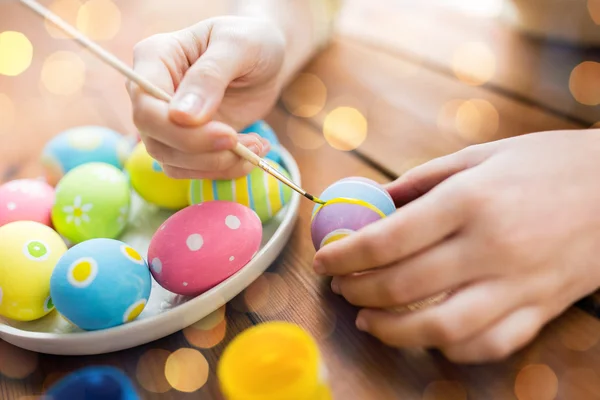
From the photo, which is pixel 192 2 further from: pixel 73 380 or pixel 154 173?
pixel 73 380

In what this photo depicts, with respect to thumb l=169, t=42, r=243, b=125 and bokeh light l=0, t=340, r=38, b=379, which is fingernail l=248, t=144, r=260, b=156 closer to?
thumb l=169, t=42, r=243, b=125

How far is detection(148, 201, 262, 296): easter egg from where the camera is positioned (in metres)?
0.58

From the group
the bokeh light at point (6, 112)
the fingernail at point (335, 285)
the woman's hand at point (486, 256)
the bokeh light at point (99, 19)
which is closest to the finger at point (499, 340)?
the woman's hand at point (486, 256)

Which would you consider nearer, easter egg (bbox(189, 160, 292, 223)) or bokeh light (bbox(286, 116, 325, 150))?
easter egg (bbox(189, 160, 292, 223))

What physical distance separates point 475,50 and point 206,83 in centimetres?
59

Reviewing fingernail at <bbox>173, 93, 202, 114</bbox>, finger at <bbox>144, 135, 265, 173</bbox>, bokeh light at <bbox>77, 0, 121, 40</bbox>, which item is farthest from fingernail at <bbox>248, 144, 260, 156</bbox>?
bokeh light at <bbox>77, 0, 121, 40</bbox>

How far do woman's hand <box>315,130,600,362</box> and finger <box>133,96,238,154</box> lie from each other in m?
0.17

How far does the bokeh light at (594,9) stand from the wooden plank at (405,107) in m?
0.21

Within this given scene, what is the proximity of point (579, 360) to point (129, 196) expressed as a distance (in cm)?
56

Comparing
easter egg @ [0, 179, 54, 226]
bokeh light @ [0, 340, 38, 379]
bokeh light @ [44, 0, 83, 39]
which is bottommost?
bokeh light @ [0, 340, 38, 379]

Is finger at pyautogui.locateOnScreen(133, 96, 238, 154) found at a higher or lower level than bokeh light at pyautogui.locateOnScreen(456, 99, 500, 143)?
higher

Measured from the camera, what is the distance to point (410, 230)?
0.48 m

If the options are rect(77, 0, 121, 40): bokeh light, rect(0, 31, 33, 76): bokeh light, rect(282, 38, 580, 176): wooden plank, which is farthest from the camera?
rect(77, 0, 121, 40): bokeh light

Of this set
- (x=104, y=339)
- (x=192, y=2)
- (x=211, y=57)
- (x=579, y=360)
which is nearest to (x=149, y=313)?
(x=104, y=339)
